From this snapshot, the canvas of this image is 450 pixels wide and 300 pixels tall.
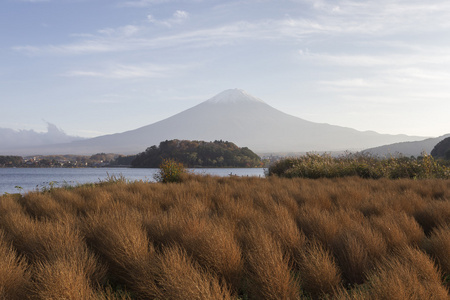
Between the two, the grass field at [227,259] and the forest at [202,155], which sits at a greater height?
the forest at [202,155]

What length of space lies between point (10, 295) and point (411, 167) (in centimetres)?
1330

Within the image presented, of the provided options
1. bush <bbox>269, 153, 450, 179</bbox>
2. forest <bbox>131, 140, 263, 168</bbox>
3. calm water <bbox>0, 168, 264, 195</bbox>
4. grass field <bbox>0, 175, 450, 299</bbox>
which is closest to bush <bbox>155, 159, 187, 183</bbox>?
calm water <bbox>0, 168, 264, 195</bbox>

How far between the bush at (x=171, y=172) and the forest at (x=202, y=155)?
61.5 ft

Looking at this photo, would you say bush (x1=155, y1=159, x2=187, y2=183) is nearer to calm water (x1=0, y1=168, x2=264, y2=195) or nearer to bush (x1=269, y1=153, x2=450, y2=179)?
calm water (x1=0, y1=168, x2=264, y2=195)

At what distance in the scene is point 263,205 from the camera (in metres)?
6.38

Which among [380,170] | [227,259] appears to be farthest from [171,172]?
[227,259]

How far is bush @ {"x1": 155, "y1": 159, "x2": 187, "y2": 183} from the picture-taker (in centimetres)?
1218

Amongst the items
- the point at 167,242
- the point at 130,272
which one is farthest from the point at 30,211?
the point at 130,272

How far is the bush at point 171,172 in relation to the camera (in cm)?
1218

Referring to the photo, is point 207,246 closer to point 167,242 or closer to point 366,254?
point 167,242

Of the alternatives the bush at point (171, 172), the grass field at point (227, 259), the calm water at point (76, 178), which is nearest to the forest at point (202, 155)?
the calm water at point (76, 178)

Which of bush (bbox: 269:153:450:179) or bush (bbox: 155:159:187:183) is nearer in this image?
bush (bbox: 155:159:187:183)

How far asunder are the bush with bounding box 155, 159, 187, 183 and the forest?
18749mm

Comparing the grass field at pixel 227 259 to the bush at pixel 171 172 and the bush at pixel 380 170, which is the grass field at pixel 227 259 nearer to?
the bush at pixel 171 172
